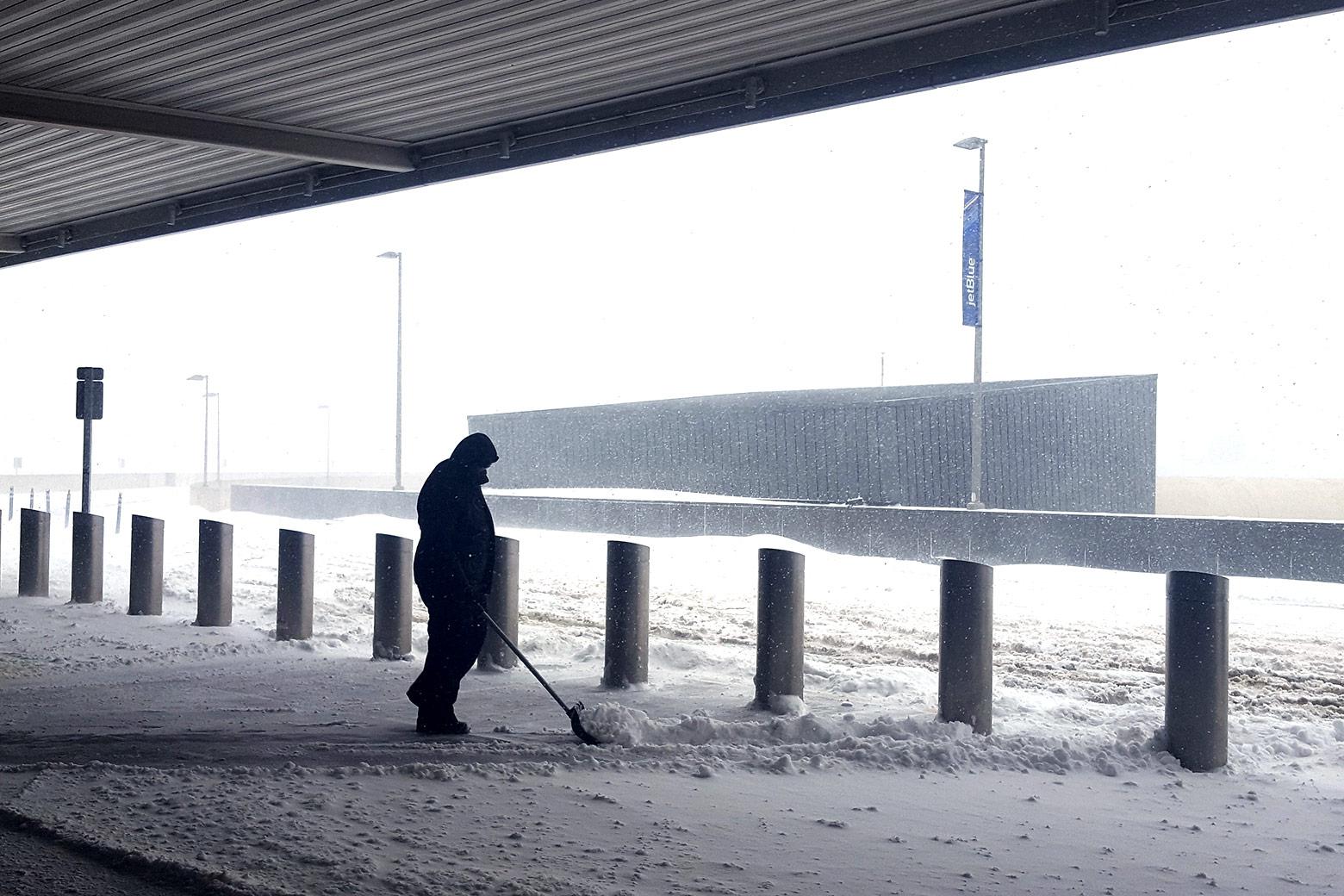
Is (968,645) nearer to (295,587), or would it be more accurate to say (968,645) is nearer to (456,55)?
(456,55)

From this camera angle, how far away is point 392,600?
9.03m

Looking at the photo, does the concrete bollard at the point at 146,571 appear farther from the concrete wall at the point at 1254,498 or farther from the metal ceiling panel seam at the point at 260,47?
the concrete wall at the point at 1254,498

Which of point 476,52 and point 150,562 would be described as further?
point 150,562

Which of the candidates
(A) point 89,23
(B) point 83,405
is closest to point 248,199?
(B) point 83,405

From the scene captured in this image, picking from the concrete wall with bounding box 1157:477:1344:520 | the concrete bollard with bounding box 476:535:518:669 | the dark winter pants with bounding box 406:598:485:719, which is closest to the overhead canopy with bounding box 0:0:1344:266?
the concrete bollard with bounding box 476:535:518:669

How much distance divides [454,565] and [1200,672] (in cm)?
383

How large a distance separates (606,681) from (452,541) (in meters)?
1.89

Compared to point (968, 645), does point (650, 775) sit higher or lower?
lower

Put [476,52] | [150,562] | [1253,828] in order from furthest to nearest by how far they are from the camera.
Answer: [150,562]
[476,52]
[1253,828]

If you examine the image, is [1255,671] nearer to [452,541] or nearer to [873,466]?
[452,541]

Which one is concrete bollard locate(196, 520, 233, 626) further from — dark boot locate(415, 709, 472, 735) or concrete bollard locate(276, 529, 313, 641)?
dark boot locate(415, 709, 472, 735)

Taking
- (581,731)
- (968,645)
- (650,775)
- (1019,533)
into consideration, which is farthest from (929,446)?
(650,775)

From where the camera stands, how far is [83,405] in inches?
569

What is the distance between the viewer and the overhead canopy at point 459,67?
7508 millimetres
